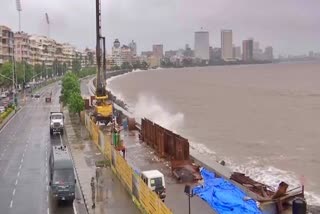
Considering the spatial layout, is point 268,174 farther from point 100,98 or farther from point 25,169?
point 100,98

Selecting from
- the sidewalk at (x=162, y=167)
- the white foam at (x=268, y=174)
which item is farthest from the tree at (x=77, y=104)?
the white foam at (x=268, y=174)

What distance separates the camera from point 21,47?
172125mm

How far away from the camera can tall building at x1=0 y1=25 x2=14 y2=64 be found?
124725 mm

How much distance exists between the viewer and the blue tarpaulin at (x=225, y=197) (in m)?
21.1

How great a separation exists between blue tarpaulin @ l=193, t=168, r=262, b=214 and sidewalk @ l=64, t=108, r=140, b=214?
326 cm

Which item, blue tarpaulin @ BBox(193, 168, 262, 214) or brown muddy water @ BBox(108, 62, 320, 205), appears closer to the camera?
blue tarpaulin @ BBox(193, 168, 262, 214)

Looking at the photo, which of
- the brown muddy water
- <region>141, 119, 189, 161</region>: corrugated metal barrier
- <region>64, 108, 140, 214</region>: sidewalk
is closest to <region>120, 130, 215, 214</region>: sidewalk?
<region>141, 119, 189, 161</region>: corrugated metal barrier

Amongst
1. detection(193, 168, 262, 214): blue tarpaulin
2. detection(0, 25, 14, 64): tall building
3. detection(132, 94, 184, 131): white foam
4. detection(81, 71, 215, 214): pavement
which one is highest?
detection(0, 25, 14, 64): tall building

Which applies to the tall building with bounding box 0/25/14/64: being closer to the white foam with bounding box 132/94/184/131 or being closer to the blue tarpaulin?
the white foam with bounding box 132/94/184/131

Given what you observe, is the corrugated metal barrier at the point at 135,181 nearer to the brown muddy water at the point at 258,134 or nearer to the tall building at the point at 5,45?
the brown muddy water at the point at 258,134

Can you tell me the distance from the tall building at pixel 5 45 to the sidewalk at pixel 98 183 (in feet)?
298

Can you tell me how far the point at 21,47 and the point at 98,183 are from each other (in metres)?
155

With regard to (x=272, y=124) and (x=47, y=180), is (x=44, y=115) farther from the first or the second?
(x=47, y=180)

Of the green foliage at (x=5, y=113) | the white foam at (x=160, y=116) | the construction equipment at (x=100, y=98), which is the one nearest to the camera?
the construction equipment at (x=100, y=98)
